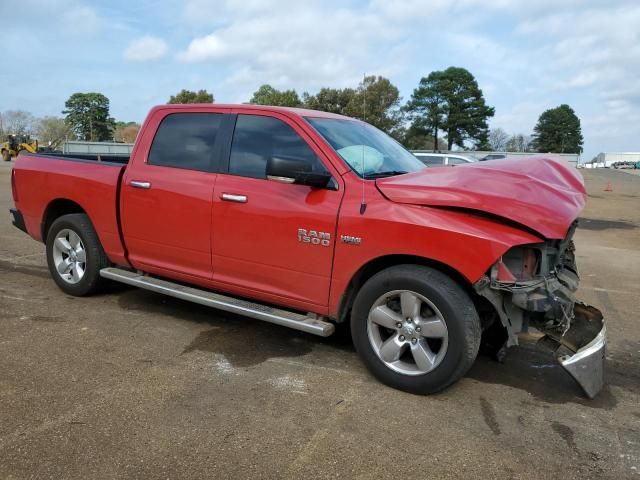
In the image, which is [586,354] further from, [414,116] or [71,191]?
[414,116]

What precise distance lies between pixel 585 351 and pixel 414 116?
268 ft

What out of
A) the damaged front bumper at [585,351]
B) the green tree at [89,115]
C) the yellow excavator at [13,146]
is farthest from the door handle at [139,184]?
the green tree at [89,115]

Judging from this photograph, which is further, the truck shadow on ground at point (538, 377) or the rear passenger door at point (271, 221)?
the rear passenger door at point (271, 221)

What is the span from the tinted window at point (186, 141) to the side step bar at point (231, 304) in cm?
105

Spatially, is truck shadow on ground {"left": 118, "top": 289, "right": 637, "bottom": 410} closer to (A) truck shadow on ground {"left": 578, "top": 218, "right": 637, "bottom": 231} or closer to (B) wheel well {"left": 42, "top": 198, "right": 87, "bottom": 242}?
(B) wheel well {"left": 42, "top": 198, "right": 87, "bottom": 242}

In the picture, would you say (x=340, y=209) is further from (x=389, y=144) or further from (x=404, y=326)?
(x=389, y=144)

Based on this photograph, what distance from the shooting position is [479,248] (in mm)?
3270

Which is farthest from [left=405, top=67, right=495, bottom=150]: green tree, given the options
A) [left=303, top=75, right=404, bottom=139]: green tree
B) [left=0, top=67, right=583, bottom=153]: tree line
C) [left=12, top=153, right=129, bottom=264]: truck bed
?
[left=12, top=153, right=129, bottom=264]: truck bed

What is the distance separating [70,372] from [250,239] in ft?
5.18

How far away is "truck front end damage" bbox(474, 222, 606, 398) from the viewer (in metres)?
3.34

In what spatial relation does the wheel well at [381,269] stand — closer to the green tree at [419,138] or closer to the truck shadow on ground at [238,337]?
the truck shadow on ground at [238,337]

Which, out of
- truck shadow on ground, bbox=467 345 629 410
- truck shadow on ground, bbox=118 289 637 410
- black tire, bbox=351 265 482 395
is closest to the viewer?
black tire, bbox=351 265 482 395

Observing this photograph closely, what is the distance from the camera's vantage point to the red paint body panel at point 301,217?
334cm

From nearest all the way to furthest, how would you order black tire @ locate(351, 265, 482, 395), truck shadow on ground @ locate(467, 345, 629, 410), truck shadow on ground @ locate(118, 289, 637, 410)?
black tire @ locate(351, 265, 482, 395)
truck shadow on ground @ locate(467, 345, 629, 410)
truck shadow on ground @ locate(118, 289, 637, 410)
